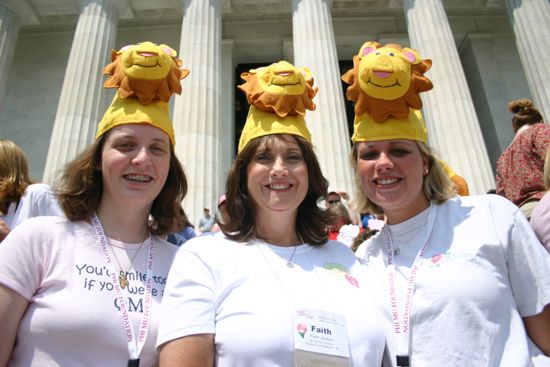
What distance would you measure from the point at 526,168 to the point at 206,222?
1016 centimetres

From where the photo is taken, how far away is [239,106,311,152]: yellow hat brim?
3.12m

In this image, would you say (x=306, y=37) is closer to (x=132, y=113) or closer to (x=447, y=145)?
(x=447, y=145)

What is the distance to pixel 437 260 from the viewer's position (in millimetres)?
2639

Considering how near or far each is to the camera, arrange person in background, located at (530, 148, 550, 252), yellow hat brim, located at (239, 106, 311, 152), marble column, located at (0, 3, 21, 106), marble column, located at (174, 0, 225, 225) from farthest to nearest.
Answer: marble column, located at (0, 3, 21, 106) → marble column, located at (174, 0, 225, 225) → yellow hat brim, located at (239, 106, 311, 152) → person in background, located at (530, 148, 550, 252)

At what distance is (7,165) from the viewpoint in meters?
4.68

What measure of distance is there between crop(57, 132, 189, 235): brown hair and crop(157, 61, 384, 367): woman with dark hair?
2.06 ft

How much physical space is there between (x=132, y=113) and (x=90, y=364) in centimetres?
183

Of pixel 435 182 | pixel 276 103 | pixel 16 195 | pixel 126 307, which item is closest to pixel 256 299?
pixel 126 307

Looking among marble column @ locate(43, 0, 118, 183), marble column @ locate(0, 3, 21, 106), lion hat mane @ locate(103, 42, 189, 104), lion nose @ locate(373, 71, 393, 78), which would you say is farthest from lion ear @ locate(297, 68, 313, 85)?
marble column @ locate(0, 3, 21, 106)

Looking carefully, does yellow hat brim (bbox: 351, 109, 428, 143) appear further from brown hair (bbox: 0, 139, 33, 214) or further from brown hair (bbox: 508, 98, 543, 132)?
brown hair (bbox: 0, 139, 33, 214)

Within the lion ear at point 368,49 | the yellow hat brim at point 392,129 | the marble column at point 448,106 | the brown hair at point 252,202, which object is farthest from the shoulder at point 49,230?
the marble column at point 448,106

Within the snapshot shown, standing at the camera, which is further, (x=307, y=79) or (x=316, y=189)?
(x=307, y=79)

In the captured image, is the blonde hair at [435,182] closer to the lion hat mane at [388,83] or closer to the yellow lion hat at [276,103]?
the lion hat mane at [388,83]

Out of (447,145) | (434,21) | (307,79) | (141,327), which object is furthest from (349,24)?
(141,327)
